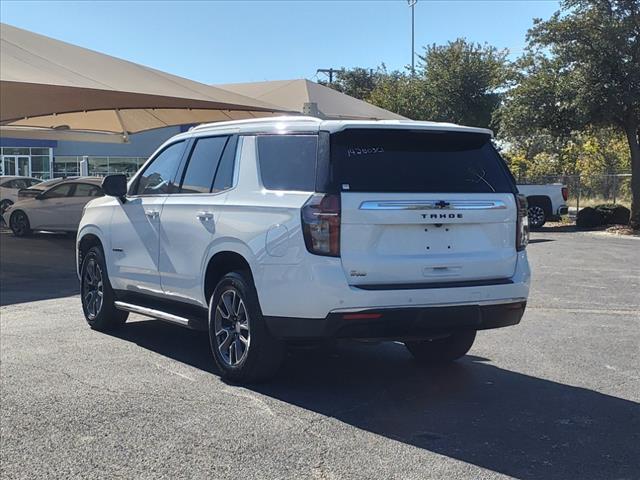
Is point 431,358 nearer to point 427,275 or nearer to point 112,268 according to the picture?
point 427,275

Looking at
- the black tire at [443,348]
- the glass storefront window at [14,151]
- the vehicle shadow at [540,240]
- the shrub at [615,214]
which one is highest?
the glass storefront window at [14,151]

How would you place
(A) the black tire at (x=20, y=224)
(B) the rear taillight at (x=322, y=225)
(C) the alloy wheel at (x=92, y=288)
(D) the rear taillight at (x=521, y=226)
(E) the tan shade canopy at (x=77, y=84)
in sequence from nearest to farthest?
1. (B) the rear taillight at (x=322, y=225)
2. (D) the rear taillight at (x=521, y=226)
3. (C) the alloy wheel at (x=92, y=288)
4. (E) the tan shade canopy at (x=77, y=84)
5. (A) the black tire at (x=20, y=224)

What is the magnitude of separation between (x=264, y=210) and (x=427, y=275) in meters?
1.32

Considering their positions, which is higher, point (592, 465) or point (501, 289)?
point (501, 289)

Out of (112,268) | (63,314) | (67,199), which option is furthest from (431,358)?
(67,199)

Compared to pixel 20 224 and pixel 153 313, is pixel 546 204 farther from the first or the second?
pixel 153 313

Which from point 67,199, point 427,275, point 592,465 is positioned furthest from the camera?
point 67,199

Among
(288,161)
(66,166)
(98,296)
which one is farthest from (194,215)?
(66,166)

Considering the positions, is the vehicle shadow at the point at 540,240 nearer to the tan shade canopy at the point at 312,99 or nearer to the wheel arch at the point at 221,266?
the tan shade canopy at the point at 312,99

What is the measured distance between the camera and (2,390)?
6.00m

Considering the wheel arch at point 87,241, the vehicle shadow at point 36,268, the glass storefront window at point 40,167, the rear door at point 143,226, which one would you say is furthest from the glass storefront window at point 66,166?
the rear door at point 143,226

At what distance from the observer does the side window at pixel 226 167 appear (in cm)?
639

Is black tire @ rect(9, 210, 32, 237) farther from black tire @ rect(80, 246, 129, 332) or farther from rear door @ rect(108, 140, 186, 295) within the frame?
rear door @ rect(108, 140, 186, 295)

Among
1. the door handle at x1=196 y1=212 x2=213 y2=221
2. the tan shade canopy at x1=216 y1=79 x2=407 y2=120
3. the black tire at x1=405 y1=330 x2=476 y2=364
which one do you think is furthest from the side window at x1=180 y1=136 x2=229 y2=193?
the tan shade canopy at x1=216 y1=79 x2=407 y2=120
